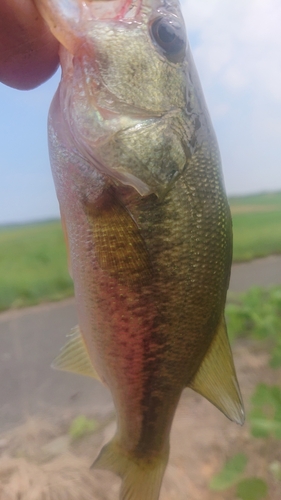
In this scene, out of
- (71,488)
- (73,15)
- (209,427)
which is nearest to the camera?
(73,15)

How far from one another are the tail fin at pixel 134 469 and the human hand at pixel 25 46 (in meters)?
0.47

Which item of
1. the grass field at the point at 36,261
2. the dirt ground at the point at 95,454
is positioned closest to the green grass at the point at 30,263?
the grass field at the point at 36,261

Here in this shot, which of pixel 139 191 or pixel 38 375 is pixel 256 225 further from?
pixel 139 191

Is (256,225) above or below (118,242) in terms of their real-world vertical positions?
below

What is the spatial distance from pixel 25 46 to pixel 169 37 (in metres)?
0.16

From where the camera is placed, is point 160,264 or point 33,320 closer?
point 160,264

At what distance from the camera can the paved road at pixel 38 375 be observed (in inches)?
50.5

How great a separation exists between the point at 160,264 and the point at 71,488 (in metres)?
0.95

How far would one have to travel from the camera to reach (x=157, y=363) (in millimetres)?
384

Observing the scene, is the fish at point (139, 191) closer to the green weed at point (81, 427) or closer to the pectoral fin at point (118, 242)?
the pectoral fin at point (118, 242)

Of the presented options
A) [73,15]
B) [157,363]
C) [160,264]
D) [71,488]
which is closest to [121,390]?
[157,363]

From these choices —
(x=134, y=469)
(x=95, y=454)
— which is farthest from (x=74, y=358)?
(x=95, y=454)

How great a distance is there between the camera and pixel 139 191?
12.6 inches

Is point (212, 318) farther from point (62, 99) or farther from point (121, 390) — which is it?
point (62, 99)
